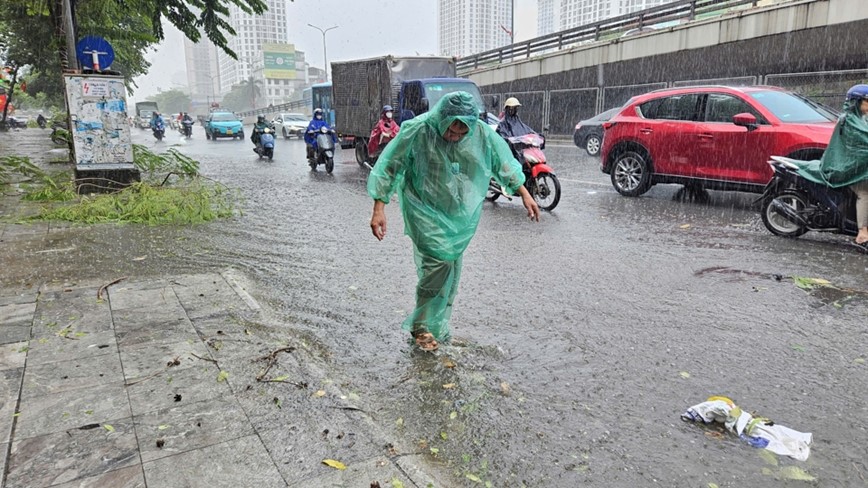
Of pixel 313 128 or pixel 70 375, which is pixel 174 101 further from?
pixel 70 375

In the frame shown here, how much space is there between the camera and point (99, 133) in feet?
32.0

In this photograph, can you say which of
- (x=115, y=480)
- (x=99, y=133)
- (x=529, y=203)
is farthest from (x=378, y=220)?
(x=99, y=133)

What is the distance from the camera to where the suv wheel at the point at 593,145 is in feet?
61.7

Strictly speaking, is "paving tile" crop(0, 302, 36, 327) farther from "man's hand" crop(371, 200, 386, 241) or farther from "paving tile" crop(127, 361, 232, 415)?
"man's hand" crop(371, 200, 386, 241)

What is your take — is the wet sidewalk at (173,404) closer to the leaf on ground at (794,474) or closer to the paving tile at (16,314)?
the paving tile at (16,314)

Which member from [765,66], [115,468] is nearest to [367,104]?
[765,66]

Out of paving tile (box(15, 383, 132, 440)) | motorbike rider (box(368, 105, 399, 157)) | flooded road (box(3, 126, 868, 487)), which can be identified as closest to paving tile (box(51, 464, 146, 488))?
paving tile (box(15, 383, 132, 440))

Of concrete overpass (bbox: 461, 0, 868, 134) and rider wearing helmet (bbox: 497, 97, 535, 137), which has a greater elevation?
concrete overpass (bbox: 461, 0, 868, 134)

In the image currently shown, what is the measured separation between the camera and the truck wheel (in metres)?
17.3

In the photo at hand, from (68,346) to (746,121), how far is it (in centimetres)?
805

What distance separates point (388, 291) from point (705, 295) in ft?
8.48

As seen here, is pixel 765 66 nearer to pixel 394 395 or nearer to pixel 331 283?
pixel 331 283

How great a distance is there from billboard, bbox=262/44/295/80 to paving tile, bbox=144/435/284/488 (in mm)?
105334

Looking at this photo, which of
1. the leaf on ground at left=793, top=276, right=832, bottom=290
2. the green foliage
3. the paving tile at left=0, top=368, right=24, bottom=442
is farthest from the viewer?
the green foliage
